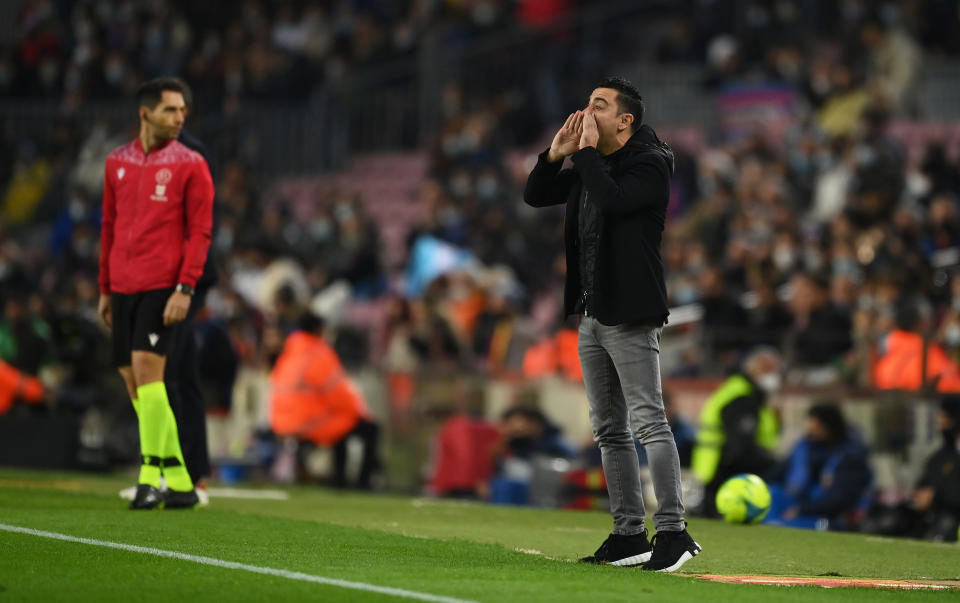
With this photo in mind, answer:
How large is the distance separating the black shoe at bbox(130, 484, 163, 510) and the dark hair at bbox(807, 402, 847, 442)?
590 cm

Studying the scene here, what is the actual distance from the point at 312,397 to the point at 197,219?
6933mm

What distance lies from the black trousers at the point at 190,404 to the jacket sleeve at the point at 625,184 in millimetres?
3603

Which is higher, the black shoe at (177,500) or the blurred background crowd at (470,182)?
the blurred background crowd at (470,182)

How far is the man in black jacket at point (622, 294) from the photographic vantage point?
24.3 feet

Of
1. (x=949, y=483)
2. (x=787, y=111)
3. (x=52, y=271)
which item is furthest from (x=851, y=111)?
(x=52, y=271)

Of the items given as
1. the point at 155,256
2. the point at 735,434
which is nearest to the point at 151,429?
the point at 155,256

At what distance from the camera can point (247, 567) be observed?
7.00 metres

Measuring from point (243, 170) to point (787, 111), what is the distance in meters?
8.08

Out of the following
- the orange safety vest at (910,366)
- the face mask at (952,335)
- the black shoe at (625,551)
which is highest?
the face mask at (952,335)

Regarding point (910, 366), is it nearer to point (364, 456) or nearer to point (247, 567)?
point (364, 456)

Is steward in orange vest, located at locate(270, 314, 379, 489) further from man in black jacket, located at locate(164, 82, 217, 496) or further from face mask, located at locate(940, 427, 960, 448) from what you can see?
face mask, located at locate(940, 427, 960, 448)

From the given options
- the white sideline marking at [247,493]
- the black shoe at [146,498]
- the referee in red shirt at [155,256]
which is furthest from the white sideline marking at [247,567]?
the white sideline marking at [247,493]

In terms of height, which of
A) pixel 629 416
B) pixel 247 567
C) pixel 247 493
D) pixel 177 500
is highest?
pixel 629 416

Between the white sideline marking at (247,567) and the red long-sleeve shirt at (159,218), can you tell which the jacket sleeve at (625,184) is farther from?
the red long-sleeve shirt at (159,218)
